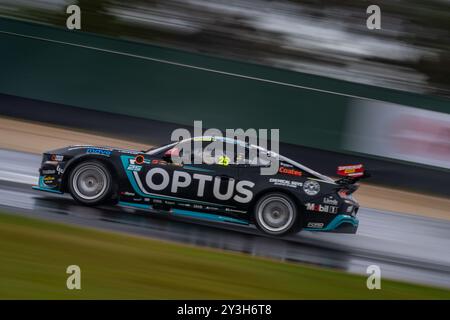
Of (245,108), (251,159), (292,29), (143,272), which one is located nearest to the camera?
(143,272)

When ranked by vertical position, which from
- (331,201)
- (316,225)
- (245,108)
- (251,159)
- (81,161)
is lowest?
(316,225)

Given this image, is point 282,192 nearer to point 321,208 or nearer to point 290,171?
point 290,171

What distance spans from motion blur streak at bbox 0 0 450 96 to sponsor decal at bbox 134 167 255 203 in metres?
11.1

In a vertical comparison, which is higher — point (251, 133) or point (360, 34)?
point (360, 34)

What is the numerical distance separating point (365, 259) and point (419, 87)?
39.2 ft

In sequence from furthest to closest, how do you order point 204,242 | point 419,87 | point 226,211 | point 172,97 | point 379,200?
point 419,87 → point 172,97 → point 379,200 → point 226,211 → point 204,242

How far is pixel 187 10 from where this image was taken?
22.3 metres

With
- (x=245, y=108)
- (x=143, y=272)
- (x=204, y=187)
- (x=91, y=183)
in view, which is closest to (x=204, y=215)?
(x=204, y=187)

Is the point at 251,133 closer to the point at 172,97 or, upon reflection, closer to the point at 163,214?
the point at 172,97

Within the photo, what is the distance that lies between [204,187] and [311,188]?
4.99ft

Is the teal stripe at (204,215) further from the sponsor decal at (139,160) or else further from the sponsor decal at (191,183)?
the sponsor decal at (139,160)

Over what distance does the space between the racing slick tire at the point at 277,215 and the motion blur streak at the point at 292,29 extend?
35.9 feet

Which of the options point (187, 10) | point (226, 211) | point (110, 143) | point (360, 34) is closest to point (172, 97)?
point (110, 143)

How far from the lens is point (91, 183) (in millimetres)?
10141
